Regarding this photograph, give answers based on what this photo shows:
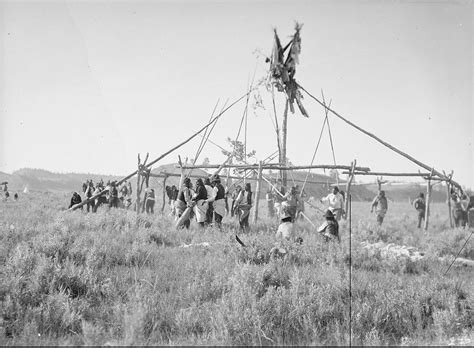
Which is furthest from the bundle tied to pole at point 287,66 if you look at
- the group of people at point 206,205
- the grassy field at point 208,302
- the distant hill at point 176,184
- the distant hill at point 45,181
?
the distant hill at point 45,181

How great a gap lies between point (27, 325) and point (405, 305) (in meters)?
4.09

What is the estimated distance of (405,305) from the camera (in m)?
4.34

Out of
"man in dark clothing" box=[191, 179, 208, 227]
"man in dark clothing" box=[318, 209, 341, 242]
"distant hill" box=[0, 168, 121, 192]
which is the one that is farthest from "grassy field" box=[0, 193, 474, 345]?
"distant hill" box=[0, 168, 121, 192]

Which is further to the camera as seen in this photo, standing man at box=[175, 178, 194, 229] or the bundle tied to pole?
the bundle tied to pole

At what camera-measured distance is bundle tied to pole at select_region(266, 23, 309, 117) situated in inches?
464

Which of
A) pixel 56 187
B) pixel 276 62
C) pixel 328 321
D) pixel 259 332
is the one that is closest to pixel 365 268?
pixel 328 321

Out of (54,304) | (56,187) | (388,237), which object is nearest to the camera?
(54,304)

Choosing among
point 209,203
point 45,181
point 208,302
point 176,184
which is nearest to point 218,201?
point 209,203

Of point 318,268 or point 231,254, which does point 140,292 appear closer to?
point 231,254

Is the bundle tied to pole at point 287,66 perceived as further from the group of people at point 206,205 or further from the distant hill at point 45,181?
the distant hill at point 45,181

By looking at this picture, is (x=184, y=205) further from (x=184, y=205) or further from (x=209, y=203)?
(x=209, y=203)

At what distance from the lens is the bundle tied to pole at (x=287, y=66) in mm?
11797

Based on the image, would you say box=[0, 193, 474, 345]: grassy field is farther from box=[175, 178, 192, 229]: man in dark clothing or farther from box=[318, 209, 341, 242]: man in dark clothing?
box=[175, 178, 192, 229]: man in dark clothing

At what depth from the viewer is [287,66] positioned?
1208cm
